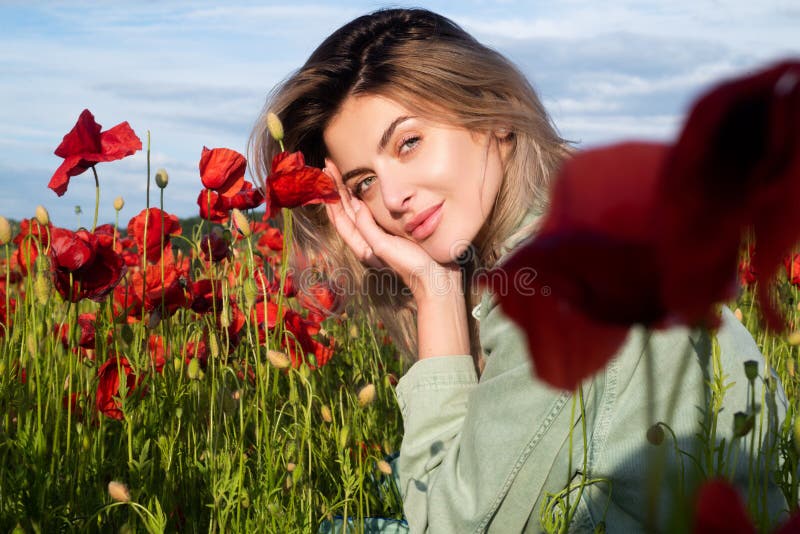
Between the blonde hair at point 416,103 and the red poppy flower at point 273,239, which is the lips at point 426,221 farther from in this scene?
the red poppy flower at point 273,239

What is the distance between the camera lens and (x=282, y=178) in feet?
5.34

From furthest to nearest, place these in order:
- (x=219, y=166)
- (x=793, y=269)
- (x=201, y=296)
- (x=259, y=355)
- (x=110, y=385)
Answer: (x=793, y=269)
(x=201, y=296)
(x=219, y=166)
(x=110, y=385)
(x=259, y=355)

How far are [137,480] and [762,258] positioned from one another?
1501 millimetres

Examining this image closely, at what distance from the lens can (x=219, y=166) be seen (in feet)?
6.72

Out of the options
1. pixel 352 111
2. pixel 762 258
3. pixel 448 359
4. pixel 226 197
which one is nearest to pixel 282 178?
pixel 226 197

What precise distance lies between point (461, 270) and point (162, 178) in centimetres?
83

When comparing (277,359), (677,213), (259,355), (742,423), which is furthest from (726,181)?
(259,355)

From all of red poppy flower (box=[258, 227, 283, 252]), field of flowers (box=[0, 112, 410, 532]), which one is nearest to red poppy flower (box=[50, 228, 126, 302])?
field of flowers (box=[0, 112, 410, 532])

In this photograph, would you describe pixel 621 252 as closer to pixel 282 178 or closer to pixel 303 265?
pixel 282 178

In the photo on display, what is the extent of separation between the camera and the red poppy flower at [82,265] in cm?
178

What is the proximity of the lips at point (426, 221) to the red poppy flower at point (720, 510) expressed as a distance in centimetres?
194

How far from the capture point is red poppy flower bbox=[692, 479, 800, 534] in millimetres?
335

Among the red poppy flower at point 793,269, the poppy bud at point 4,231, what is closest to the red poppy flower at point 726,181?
the poppy bud at point 4,231

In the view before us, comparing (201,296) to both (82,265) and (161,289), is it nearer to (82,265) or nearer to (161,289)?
(161,289)
